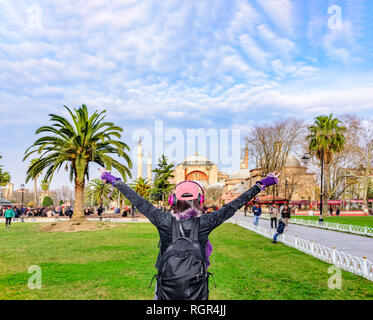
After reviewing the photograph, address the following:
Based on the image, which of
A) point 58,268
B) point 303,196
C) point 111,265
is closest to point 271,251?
point 111,265

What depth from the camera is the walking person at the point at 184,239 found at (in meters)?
2.50

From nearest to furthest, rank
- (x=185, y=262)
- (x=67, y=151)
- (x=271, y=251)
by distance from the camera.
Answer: (x=185, y=262) → (x=271, y=251) → (x=67, y=151)

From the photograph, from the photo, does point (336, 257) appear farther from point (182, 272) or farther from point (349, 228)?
point (349, 228)

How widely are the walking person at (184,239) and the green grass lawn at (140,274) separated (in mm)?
3460

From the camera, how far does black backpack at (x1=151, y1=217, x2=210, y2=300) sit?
2.49 metres

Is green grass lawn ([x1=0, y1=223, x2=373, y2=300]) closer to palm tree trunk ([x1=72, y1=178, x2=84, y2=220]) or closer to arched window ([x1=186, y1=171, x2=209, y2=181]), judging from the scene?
palm tree trunk ([x1=72, y1=178, x2=84, y2=220])

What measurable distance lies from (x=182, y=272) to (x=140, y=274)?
5550 millimetres

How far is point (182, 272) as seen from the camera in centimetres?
249

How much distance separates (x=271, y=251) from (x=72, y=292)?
7.63 m

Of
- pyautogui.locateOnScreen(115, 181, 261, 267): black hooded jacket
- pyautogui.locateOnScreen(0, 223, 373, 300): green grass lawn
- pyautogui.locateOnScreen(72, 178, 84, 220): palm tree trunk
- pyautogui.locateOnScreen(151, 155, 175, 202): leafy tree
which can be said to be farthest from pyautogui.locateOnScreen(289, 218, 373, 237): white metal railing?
pyautogui.locateOnScreen(151, 155, 175, 202): leafy tree

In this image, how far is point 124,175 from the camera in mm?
21422

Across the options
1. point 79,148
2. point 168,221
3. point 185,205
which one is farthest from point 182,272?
point 79,148
